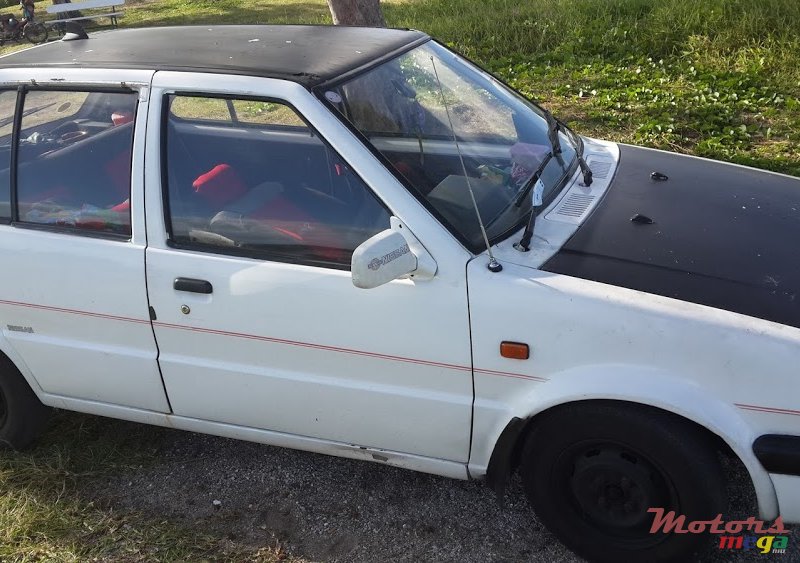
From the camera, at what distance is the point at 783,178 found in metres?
3.55

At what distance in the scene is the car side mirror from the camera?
8.20 feet

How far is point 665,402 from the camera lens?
245 cm

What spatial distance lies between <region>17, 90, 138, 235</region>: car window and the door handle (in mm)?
328

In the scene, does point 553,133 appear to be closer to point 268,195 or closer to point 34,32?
point 268,195

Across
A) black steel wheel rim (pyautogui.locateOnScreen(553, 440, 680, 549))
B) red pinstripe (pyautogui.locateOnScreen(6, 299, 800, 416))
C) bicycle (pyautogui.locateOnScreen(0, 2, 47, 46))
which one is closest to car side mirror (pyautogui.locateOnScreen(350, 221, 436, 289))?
red pinstripe (pyautogui.locateOnScreen(6, 299, 800, 416))

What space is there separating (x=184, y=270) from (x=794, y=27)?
704cm

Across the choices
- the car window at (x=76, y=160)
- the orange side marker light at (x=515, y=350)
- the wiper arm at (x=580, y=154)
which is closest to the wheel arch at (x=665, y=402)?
the orange side marker light at (x=515, y=350)

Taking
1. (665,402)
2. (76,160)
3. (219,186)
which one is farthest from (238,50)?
(665,402)

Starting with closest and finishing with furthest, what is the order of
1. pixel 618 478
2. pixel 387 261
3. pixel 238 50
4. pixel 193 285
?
pixel 387 261 < pixel 618 478 < pixel 193 285 < pixel 238 50

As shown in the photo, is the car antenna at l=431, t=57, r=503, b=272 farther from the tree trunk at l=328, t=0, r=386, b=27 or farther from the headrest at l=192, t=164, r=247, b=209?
the tree trunk at l=328, t=0, r=386, b=27

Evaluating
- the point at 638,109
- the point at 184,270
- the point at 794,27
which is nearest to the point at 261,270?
the point at 184,270

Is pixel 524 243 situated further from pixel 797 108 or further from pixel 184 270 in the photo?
pixel 797 108

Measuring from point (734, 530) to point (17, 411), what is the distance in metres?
3.00

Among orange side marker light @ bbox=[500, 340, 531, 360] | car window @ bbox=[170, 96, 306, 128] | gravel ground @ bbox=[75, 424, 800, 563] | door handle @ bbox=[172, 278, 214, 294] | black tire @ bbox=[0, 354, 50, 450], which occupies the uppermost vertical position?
car window @ bbox=[170, 96, 306, 128]
